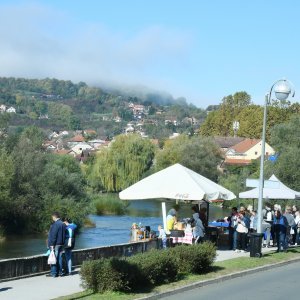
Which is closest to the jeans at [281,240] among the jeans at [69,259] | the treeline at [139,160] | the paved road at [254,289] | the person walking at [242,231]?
the person walking at [242,231]

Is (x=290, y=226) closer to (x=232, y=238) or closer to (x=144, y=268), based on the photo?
→ (x=232, y=238)

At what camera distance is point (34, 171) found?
53.0 m

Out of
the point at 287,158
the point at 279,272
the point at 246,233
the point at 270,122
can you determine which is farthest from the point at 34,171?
the point at 270,122

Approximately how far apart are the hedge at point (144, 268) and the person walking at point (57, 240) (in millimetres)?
2168

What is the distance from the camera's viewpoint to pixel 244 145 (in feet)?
451

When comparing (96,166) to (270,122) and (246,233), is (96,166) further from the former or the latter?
(246,233)

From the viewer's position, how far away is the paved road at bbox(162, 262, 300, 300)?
1432 cm

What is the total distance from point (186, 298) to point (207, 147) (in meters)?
76.1

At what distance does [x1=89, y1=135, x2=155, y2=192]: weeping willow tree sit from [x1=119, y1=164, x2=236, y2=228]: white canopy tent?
5928 cm

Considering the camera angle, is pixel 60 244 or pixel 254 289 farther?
pixel 60 244

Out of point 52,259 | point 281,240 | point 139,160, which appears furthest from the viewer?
point 139,160

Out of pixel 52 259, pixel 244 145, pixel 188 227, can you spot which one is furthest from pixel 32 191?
pixel 244 145

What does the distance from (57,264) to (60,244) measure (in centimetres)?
45

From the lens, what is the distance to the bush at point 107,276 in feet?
42.6
